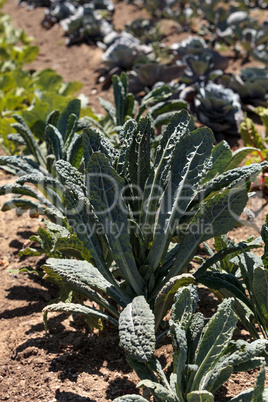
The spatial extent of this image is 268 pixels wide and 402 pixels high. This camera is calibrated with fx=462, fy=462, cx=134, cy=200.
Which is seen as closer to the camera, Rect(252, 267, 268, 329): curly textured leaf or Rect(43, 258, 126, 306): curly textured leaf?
Rect(252, 267, 268, 329): curly textured leaf

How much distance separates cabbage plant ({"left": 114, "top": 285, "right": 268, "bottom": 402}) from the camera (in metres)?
1.41

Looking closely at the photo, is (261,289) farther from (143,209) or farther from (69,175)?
(69,175)

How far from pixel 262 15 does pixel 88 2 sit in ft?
9.54

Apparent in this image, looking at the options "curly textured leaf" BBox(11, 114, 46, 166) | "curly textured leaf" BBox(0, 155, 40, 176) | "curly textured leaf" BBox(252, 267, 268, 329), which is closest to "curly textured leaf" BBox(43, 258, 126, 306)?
"curly textured leaf" BBox(252, 267, 268, 329)

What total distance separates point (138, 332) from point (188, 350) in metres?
0.22

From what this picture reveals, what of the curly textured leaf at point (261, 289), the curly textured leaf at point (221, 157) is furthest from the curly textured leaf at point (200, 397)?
the curly textured leaf at point (221, 157)

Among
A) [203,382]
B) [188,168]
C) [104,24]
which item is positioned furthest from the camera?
[104,24]

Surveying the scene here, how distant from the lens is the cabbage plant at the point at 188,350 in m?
1.41

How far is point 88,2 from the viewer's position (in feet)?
25.5

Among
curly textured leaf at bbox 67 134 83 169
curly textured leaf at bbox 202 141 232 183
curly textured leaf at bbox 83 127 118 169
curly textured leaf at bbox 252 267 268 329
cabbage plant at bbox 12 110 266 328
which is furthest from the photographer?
curly textured leaf at bbox 67 134 83 169

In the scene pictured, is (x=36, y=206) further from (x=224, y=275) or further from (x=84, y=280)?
(x=224, y=275)

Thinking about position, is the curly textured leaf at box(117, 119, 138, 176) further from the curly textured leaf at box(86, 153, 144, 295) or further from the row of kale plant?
the curly textured leaf at box(86, 153, 144, 295)

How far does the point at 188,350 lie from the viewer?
157 cm

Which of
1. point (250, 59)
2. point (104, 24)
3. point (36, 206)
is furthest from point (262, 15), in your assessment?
point (36, 206)
